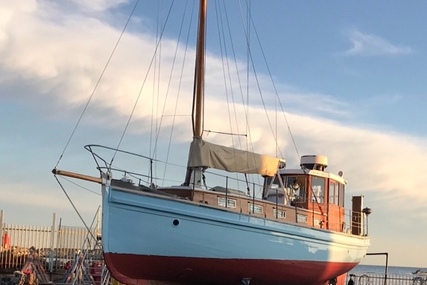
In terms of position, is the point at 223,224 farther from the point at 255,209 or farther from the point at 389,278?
the point at 389,278

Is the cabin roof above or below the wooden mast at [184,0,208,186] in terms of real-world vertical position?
below

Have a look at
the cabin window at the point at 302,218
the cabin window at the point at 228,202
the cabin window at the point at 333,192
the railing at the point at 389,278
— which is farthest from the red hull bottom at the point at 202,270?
the railing at the point at 389,278

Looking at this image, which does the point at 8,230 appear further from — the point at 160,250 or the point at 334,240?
the point at 334,240

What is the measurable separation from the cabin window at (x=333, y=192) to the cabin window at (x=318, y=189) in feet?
1.39

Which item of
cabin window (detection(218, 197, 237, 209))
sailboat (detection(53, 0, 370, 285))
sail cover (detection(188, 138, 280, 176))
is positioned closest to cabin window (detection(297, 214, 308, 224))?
sailboat (detection(53, 0, 370, 285))

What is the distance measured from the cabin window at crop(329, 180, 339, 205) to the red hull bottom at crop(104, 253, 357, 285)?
3560 mm

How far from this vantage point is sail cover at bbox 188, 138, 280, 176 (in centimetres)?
2192

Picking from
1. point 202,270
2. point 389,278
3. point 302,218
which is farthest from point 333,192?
point 389,278

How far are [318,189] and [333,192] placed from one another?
2.97ft

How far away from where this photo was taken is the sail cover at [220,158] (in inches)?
863

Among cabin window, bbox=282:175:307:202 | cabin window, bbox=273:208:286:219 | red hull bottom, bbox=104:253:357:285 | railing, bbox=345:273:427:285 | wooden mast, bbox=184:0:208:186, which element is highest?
wooden mast, bbox=184:0:208:186

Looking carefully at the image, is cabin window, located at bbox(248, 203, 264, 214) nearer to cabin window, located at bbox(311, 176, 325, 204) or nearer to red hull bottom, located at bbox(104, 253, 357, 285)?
red hull bottom, located at bbox(104, 253, 357, 285)

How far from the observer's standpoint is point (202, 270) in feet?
66.1

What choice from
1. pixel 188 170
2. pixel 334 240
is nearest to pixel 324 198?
pixel 334 240
